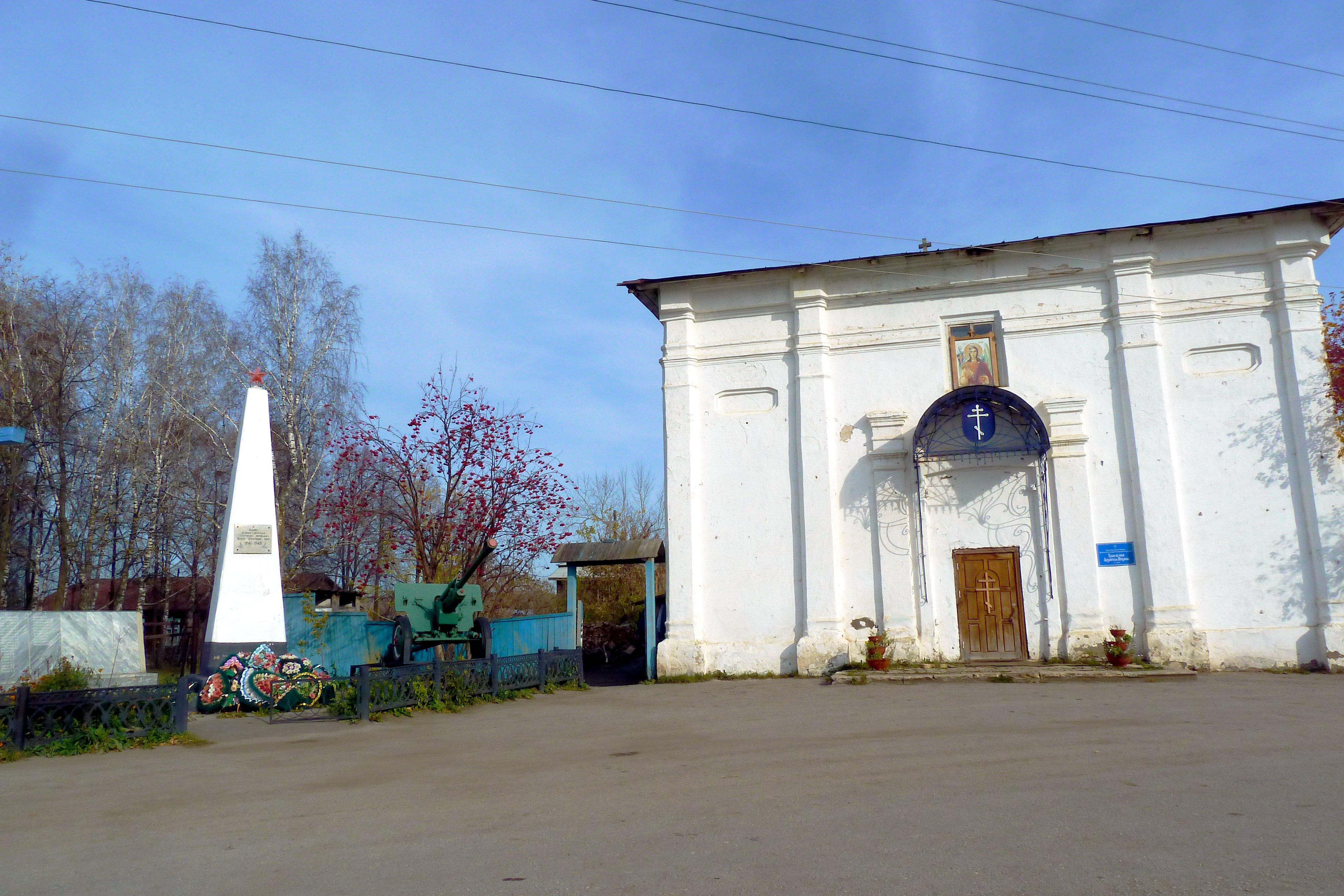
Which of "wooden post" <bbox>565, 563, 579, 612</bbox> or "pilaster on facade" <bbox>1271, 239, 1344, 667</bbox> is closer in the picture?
"pilaster on facade" <bbox>1271, 239, 1344, 667</bbox>

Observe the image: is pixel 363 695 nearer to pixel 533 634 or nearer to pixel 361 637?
pixel 361 637

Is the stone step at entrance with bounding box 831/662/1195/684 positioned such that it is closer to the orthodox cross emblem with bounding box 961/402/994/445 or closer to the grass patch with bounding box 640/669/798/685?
the grass patch with bounding box 640/669/798/685

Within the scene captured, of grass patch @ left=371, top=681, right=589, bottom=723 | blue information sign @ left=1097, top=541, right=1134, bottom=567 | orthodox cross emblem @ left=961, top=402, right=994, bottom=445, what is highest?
orthodox cross emblem @ left=961, top=402, right=994, bottom=445

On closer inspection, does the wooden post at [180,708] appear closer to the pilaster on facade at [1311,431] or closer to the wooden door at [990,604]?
the wooden door at [990,604]

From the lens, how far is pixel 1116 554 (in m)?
15.5

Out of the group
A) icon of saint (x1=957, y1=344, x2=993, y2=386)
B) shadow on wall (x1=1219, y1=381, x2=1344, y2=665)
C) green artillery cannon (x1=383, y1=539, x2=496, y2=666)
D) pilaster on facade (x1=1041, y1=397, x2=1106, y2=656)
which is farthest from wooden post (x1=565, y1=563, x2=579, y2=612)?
shadow on wall (x1=1219, y1=381, x2=1344, y2=665)

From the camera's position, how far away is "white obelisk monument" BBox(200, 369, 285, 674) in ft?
42.0

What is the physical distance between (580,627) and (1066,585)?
9.93 m

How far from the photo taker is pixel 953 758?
7609mm

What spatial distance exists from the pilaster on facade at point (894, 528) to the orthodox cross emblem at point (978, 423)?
3.66 ft

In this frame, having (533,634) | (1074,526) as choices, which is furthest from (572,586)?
(1074,526)

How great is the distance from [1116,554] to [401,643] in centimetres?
1237

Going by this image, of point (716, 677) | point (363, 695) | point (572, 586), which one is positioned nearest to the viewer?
point (363, 695)

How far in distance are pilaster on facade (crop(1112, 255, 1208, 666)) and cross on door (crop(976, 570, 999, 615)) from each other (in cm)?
239
